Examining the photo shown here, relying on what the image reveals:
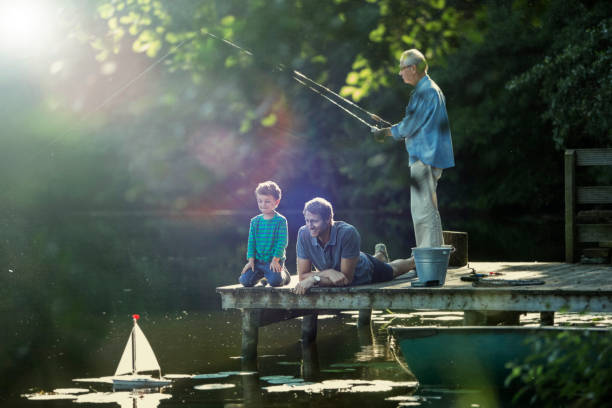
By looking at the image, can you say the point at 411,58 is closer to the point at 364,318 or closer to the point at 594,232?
the point at 594,232

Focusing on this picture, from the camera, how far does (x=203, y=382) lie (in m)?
9.81

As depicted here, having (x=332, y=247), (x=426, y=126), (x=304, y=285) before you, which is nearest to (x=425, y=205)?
(x=426, y=126)

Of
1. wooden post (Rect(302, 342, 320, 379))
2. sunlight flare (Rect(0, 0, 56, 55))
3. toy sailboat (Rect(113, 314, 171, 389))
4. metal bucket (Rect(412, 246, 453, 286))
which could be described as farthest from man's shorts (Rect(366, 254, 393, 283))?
sunlight flare (Rect(0, 0, 56, 55))

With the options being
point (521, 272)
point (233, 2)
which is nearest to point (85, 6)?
point (233, 2)

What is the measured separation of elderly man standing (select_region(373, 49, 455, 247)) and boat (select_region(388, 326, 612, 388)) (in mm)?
2000

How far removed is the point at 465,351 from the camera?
8.81 m

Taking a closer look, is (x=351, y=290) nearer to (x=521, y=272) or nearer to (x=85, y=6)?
(x=521, y=272)

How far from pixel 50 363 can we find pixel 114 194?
1707 inches

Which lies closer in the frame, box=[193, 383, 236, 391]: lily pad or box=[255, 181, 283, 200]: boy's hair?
box=[193, 383, 236, 391]: lily pad

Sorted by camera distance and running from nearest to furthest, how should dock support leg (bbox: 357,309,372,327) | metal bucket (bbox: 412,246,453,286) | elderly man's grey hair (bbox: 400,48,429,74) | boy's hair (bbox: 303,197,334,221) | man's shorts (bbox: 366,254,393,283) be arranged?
1. boy's hair (bbox: 303,197,334,221)
2. metal bucket (bbox: 412,246,453,286)
3. elderly man's grey hair (bbox: 400,48,429,74)
4. man's shorts (bbox: 366,254,393,283)
5. dock support leg (bbox: 357,309,372,327)

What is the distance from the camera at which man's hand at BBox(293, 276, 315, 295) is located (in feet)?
33.1

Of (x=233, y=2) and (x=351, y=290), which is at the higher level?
(x=233, y=2)

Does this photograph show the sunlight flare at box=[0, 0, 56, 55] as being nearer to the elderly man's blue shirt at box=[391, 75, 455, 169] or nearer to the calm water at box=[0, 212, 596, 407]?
the calm water at box=[0, 212, 596, 407]

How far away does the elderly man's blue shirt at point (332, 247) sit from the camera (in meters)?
10.1
